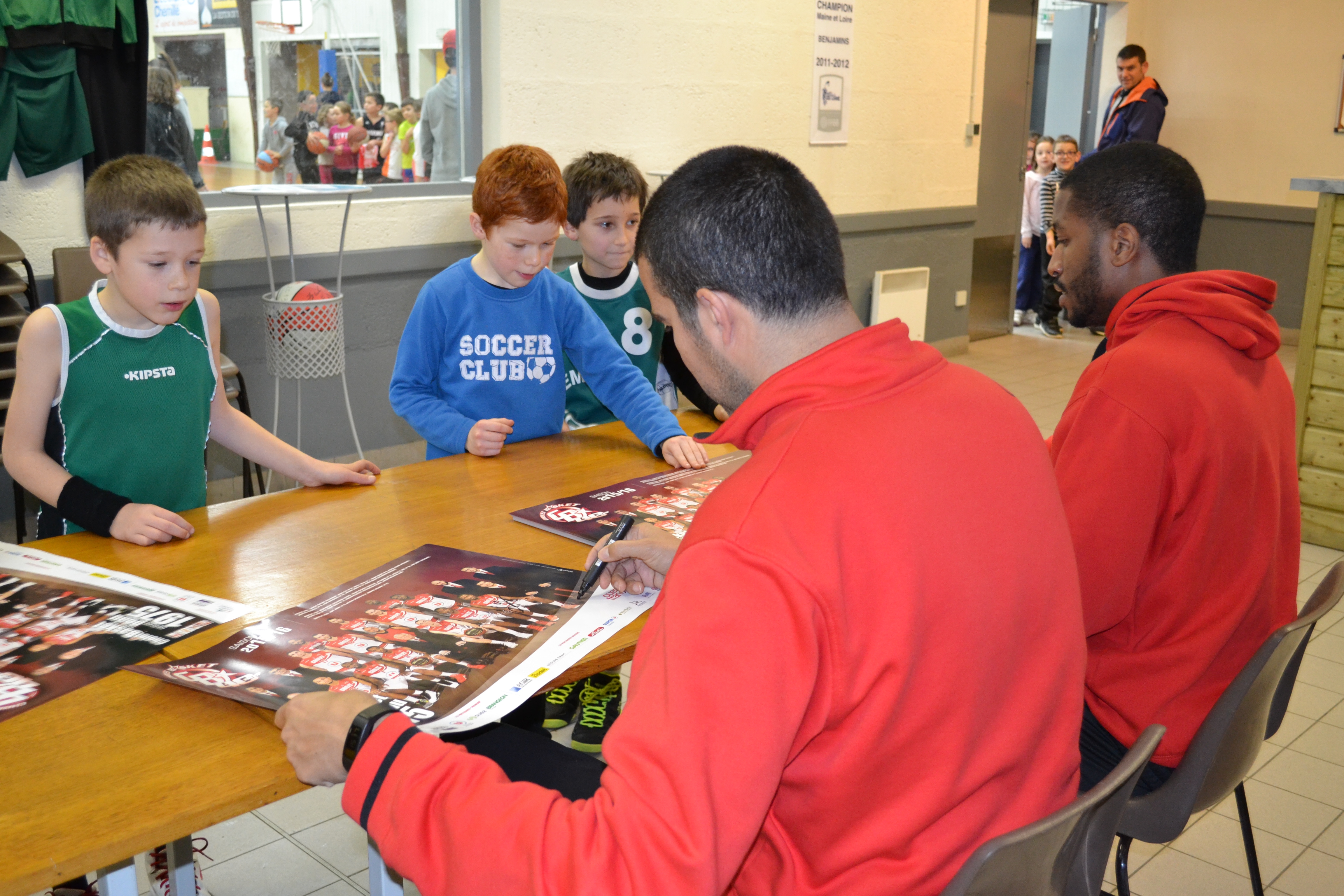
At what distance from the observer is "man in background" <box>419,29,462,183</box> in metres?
4.48

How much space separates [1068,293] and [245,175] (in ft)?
10.9

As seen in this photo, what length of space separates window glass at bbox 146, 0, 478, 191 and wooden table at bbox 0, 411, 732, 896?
8.45 ft

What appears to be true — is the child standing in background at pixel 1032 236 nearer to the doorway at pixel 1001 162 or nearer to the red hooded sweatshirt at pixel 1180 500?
the doorway at pixel 1001 162

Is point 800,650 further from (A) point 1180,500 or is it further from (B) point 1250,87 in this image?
(B) point 1250,87

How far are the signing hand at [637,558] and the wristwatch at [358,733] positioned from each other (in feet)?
1.55

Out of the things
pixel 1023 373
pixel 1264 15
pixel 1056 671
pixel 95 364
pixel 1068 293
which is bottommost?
pixel 1023 373

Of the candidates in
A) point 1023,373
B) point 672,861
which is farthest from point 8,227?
point 1023,373

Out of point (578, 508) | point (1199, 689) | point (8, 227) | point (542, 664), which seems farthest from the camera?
point (8, 227)

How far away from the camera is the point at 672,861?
0.76m

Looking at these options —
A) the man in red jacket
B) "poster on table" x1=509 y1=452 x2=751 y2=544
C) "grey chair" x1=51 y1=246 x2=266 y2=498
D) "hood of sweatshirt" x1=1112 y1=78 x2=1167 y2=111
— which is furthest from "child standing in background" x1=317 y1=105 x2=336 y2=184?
"hood of sweatshirt" x1=1112 y1=78 x2=1167 y2=111

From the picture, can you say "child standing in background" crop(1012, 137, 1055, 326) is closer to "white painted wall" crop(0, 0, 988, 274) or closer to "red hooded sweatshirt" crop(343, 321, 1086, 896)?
"white painted wall" crop(0, 0, 988, 274)

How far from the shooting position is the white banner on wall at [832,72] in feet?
18.9

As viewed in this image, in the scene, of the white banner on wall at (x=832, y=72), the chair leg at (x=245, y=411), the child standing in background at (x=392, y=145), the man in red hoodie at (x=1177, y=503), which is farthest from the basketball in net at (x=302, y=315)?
the white banner on wall at (x=832, y=72)

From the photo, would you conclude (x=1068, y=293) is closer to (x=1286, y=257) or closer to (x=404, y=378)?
(x=404, y=378)
